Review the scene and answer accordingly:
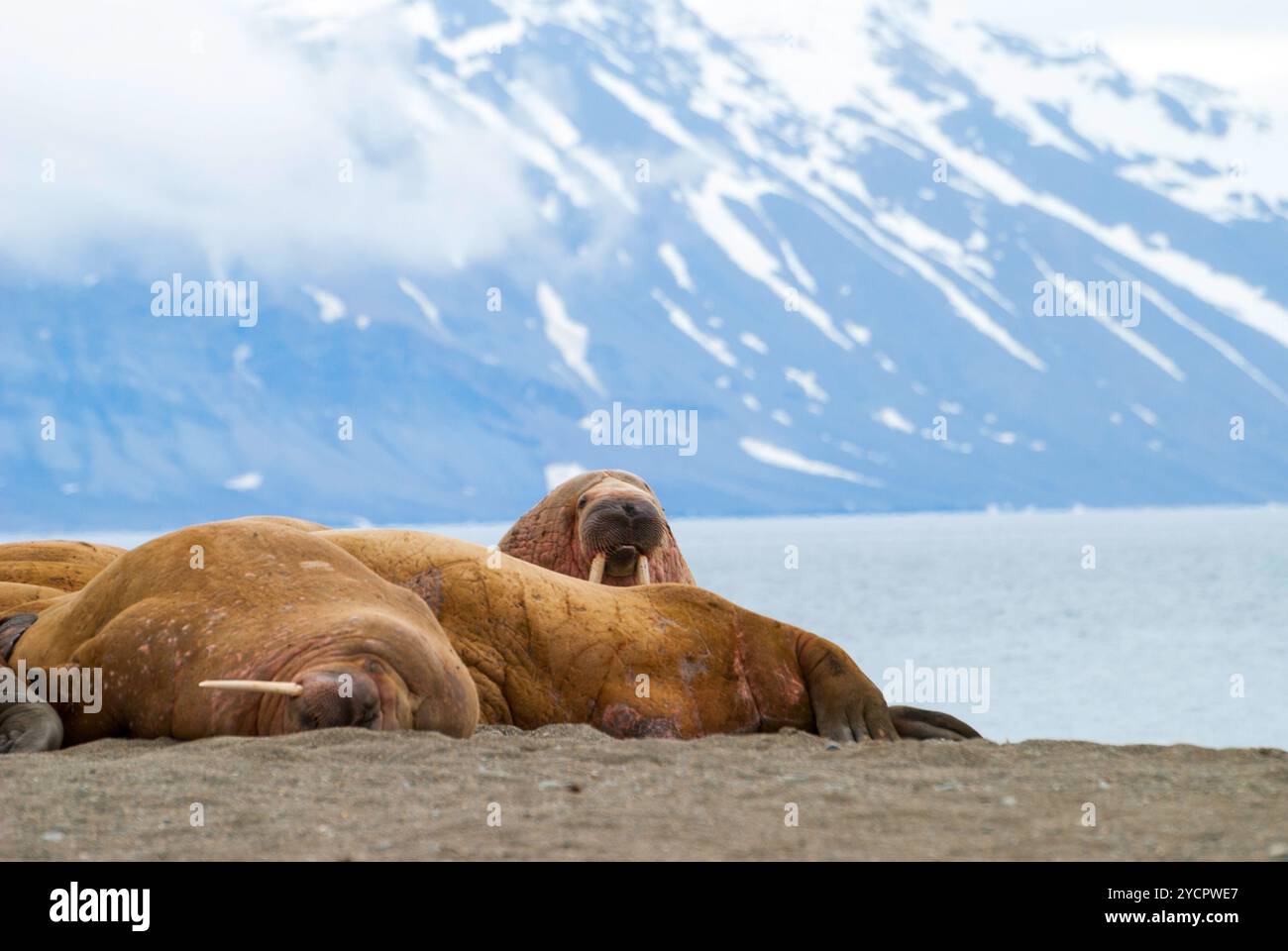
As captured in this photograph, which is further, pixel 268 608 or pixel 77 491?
→ pixel 77 491

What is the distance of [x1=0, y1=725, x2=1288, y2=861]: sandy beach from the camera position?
443 cm

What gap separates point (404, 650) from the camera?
21.6 ft

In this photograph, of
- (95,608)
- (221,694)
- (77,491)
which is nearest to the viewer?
(221,694)

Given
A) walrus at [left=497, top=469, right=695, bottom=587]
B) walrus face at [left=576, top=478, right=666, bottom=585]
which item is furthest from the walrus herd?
walrus face at [left=576, top=478, right=666, bottom=585]

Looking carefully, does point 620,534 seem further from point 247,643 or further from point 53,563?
point 247,643

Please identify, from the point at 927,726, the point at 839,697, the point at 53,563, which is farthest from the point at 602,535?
the point at 53,563

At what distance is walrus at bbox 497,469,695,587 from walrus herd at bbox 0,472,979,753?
1812 millimetres

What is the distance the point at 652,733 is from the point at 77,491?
168086mm

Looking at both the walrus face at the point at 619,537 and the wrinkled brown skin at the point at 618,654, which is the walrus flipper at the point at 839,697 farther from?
the walrus face at the point at 619,537

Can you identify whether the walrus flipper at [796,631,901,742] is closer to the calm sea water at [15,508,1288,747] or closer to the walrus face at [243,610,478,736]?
the walrus face at [243,610,478,736]
